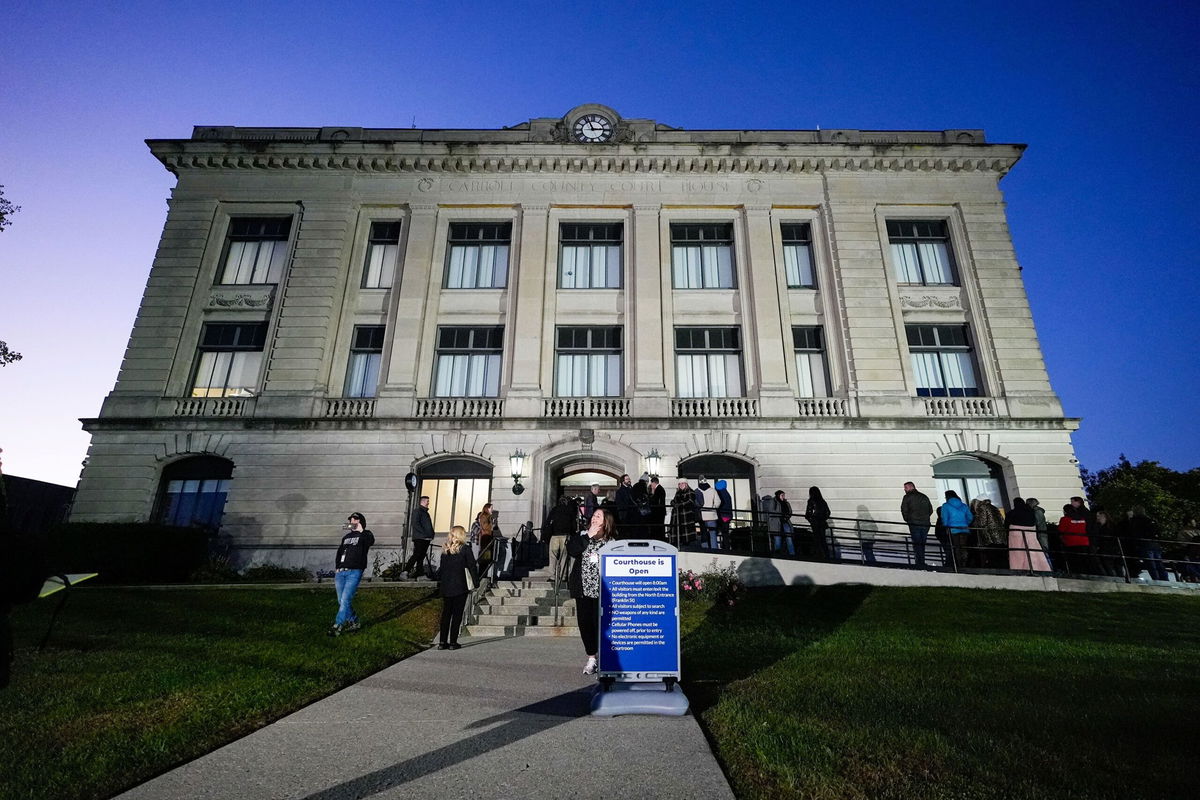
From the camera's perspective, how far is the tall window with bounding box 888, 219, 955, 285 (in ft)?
74.1

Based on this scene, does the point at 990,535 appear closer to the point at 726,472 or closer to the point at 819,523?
the point at 819,523

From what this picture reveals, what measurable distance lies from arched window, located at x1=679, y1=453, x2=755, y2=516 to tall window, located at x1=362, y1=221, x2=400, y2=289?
13.7 m

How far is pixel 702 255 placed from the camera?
76.1ft

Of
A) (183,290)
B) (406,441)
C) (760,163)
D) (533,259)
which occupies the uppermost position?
(760,163)

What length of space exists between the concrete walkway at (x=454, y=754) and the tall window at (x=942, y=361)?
19.7 meters

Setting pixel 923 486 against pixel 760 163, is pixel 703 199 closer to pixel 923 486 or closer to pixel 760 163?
pixel 760 163

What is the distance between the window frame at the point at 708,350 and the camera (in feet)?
69.2

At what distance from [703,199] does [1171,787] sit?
2271 centimetres

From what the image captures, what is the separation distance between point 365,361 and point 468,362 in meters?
3.89

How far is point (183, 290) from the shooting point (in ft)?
71.0

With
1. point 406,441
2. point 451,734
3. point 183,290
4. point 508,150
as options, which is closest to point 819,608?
point 451,734

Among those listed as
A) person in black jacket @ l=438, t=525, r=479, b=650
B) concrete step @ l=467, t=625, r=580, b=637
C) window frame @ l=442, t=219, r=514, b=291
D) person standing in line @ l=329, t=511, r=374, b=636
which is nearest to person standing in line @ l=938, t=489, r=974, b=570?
concrete step @ l=467, t=625, r=580, b=637


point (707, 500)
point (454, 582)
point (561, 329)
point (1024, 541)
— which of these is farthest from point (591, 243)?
point (1024, 541)

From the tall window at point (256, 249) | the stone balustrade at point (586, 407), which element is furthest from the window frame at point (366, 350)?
the stone balustrade at point (586, 407)
